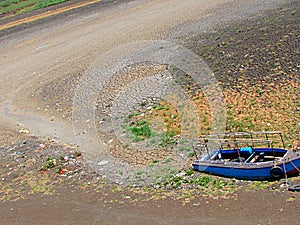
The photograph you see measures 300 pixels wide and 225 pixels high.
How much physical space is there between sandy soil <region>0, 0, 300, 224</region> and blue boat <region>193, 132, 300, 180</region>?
1.71 feet

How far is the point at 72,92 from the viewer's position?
803 inches

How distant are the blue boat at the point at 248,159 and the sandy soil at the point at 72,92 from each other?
0.52 meters

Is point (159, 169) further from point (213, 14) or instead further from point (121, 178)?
point (213, 14)

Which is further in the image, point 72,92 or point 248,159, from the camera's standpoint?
point 72,92

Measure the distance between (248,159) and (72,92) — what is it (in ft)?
31.2

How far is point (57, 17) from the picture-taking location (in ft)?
106

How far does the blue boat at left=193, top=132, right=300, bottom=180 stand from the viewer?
1180 cm

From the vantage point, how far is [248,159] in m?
12.6

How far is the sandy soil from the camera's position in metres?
11.5

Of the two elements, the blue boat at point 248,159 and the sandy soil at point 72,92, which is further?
the blue boat at point 248,159

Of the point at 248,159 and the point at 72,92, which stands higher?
the point at 72,92

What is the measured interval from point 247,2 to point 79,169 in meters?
15.1

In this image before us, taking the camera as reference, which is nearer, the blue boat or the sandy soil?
the sandy soil

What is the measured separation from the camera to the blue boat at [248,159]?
38.7ft
